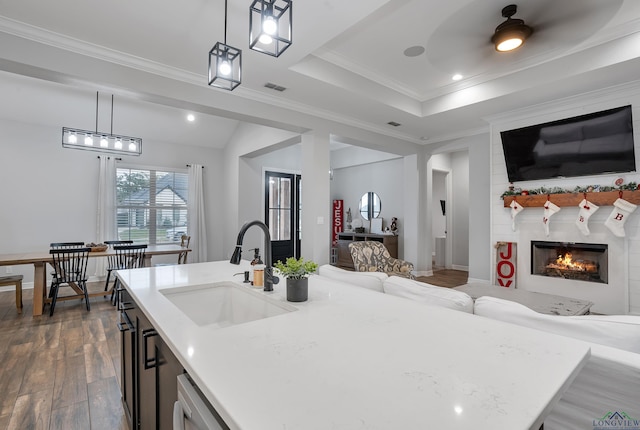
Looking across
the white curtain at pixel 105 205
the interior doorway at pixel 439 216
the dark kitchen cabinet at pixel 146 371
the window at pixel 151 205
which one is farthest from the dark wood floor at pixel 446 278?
the white curtain at pixel 105 205

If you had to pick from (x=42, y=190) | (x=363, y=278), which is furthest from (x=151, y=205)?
(x=363, y=278)

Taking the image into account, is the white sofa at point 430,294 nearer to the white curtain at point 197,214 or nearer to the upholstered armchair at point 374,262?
the upholstered armchair at point 374,262

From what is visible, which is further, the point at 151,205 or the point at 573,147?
the point at 151,205

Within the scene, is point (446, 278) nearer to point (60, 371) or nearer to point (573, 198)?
point (573, 198)

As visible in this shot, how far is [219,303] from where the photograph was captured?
187cm

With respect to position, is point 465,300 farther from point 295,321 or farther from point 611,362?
point 295,321

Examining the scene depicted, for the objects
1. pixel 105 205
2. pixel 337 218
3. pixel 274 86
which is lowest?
pixel 337 218

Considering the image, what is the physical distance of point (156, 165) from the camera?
653 cm

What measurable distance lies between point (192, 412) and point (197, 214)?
21.0 feet

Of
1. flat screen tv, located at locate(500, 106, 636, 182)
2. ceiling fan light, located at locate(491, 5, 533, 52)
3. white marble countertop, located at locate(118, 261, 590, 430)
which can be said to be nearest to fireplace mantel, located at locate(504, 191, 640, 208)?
flat screen tv, located at locate(500, 106, 636, 182)

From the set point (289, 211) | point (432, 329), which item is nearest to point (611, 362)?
point (432, 329)

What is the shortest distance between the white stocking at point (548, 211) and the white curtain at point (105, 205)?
720 cm

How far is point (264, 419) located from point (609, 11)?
13.6ft

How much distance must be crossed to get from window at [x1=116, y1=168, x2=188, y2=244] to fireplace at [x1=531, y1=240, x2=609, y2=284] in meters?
6.52
